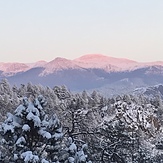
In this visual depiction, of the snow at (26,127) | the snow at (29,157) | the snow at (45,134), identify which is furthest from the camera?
the snow at (45,134)

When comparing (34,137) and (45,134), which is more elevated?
(45,134)

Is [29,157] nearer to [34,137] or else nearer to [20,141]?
[20,141]

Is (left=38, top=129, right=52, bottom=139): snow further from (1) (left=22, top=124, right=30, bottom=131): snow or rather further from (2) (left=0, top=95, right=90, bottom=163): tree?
(1) (left=22, top=124, right=30, bottom=131): snow

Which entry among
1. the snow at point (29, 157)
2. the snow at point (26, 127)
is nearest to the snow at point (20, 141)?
the snow at point (26, 127)

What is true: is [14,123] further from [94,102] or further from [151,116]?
[94,102]

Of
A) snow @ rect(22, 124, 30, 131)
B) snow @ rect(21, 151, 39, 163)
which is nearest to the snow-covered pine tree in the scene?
snow @ rect(22, 124, 30, 131)

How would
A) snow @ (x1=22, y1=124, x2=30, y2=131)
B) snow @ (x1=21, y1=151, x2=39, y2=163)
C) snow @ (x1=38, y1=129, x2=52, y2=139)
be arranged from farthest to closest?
snow @ (x1=38, y1=129, x2=52, y2=139), snow @ (x1=22, y1=124, x2=30, y2=131), snow @ (x1=21, y1=151, x2=39, y2=163)

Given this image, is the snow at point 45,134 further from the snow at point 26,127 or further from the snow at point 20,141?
the snow at point 20,141

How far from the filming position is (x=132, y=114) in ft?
287

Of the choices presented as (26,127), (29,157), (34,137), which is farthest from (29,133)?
(29,157)

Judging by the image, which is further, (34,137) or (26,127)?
(34,137)

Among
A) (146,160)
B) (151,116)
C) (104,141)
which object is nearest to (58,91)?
(151,116)

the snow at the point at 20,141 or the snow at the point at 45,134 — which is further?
the snow at the point at 45,134

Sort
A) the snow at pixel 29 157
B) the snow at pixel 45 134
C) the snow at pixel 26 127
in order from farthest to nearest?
the snow at pixel 45 134, the snow at pixel 26 127, the snow at pixel 29 157
